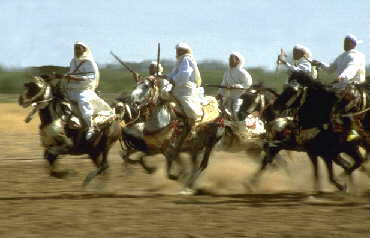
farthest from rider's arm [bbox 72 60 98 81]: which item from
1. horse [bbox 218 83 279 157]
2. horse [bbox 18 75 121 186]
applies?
horse [bbox 218 83 279 157]

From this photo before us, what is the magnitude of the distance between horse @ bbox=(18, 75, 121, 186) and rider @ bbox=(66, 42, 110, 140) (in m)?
0.15

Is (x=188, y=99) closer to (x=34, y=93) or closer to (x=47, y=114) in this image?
(x=47, y=114)

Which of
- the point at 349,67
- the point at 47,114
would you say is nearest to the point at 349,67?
the point at 349,67

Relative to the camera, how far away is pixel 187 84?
1495 cm

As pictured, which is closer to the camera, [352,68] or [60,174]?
[352,68]

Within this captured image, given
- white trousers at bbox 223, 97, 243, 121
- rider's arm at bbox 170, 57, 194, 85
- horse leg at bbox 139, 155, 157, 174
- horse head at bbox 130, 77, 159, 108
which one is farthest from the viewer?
white trousers at bbox 223, 97, 243, 121

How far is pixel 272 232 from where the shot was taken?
10.3 metres

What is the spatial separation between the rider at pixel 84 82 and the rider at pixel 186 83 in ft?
4.54

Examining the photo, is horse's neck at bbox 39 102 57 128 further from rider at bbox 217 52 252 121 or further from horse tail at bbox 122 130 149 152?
rider at bbox 217 52 252 121

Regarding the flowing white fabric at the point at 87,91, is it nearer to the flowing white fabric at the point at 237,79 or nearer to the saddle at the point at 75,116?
the saddle at the point at 75,116

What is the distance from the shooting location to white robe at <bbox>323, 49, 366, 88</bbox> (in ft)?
47.0

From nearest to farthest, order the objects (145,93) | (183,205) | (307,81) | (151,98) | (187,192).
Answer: (183,205)
(307,81)
(187,192)
(151,98)
(145,93)

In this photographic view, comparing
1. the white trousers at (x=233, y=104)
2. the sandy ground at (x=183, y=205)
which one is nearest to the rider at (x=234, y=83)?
the white trousers at (x=233, y=104)

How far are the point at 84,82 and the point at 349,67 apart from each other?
4.73 m
